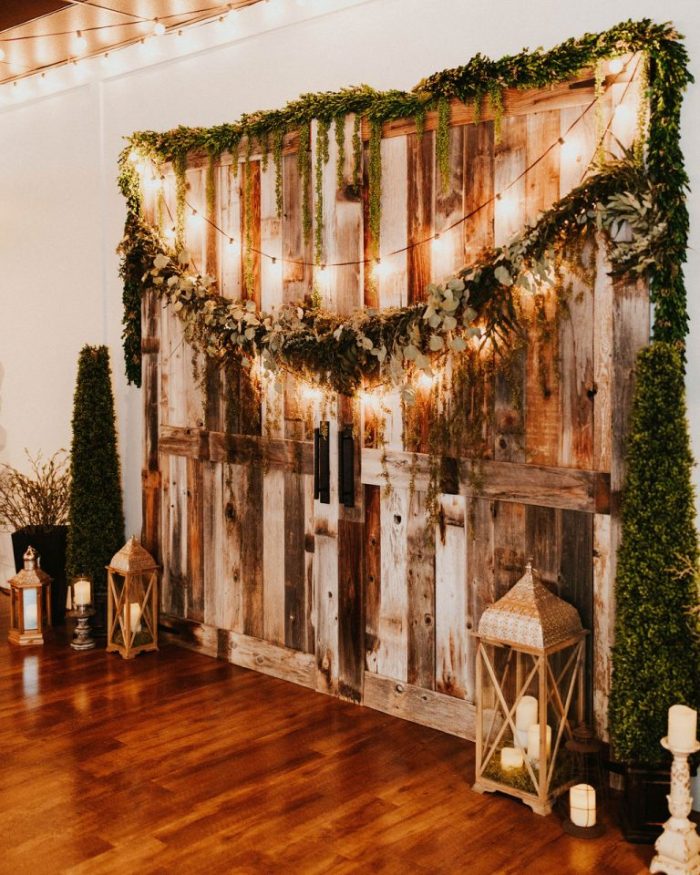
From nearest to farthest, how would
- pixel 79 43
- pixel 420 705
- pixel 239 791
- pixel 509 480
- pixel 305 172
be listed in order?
pixel 239 791 < pixel 509 480 < pixel 420 705 < pixel 305 172 < pixel 79 43

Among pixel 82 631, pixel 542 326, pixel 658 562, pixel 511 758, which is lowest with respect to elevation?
pixel 511 758

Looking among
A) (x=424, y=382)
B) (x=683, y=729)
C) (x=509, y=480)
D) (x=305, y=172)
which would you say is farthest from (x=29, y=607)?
A: (x=683, y=729)

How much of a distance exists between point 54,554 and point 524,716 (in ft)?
10.4

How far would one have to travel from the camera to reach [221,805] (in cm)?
345

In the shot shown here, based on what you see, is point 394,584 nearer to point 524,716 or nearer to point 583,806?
point 524,716

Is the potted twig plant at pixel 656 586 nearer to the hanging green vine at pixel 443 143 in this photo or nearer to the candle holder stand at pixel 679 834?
the candle holder stand at pixel 679 834

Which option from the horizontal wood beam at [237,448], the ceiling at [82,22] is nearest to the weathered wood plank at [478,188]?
the horizontal wood beam at [237,448]

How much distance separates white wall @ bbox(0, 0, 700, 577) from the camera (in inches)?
145

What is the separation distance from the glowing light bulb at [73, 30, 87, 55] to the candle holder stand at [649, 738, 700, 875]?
14.1ft

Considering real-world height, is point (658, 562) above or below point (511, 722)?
above

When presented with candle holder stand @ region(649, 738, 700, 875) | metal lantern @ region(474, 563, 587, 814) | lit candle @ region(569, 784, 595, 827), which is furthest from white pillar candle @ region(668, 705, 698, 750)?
metal lantern @ region(474, 563, 587, 814)

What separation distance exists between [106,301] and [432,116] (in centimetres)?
243

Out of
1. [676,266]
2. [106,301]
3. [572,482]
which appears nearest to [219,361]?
[106,301]

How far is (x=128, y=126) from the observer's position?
17.7 feet
